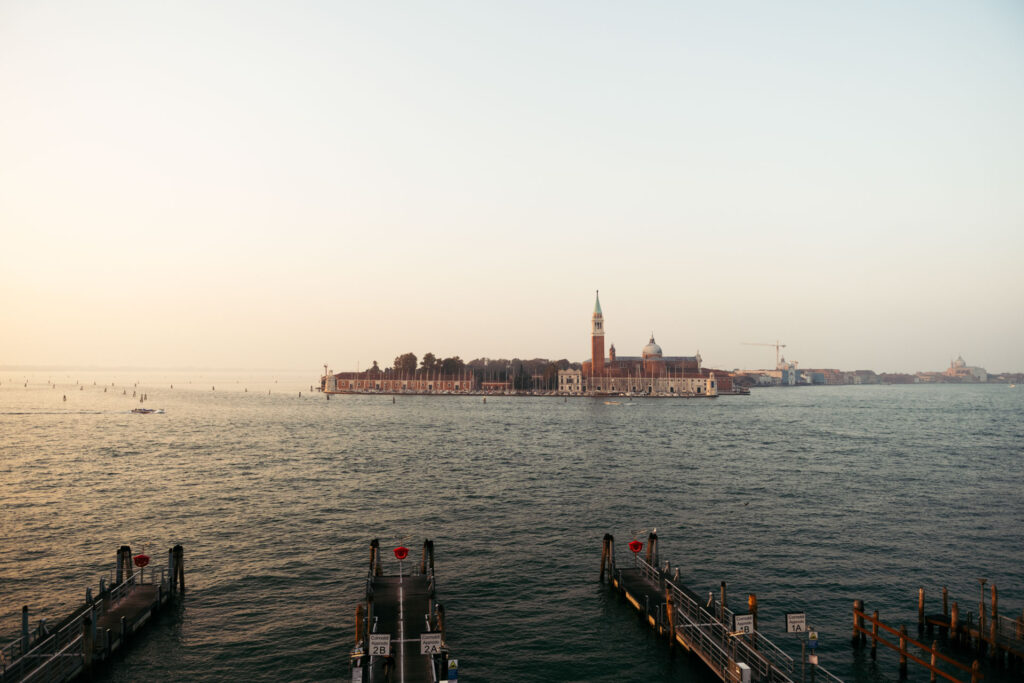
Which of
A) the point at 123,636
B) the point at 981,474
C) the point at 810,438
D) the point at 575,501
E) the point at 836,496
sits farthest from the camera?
the point at 810,438

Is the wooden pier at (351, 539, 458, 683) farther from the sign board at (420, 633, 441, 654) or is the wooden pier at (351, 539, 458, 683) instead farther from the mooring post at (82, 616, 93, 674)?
the mooring post at (82, 616, 93, 674)

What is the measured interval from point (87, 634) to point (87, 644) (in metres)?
0.30

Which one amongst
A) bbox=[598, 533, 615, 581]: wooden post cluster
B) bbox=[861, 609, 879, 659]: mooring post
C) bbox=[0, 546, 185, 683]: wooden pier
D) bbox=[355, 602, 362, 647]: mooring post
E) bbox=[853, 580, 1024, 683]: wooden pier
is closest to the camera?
bbox=[0, 546, 185, 683]: wooden pier

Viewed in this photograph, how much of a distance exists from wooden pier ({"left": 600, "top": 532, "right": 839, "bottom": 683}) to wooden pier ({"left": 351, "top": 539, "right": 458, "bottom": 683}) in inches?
328

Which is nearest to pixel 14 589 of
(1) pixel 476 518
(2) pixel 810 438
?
(1) pixel 476 518

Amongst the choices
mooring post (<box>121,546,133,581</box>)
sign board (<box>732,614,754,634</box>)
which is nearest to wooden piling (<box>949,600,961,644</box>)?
sign board (<box>732,614,754,634</box>)

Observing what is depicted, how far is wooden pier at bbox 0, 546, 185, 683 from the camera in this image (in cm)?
1967

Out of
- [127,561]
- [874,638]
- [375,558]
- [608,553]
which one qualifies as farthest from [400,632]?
[874,638]

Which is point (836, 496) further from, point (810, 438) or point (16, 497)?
point (16, 497)

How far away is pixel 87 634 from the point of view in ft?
69.1

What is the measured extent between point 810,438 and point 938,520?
5845cm

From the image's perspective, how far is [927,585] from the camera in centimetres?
3041

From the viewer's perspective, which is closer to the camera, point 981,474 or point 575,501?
point 575,501

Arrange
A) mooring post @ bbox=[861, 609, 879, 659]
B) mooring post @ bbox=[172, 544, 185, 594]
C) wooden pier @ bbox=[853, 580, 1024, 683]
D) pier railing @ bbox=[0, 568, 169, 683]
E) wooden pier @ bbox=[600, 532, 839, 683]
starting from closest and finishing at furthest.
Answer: pier railing @ bbox=[0, 568, 169, 683], wooden pier @ bbox=[600, 532, 839, 683], wooden pier @ bbox=[853, 580, 1024, 683], mooring post @ bbox=[861, 609, 879, 659], mooring post @ bbox=[172, 544, 185, 594]
